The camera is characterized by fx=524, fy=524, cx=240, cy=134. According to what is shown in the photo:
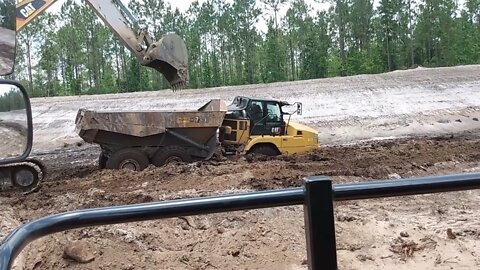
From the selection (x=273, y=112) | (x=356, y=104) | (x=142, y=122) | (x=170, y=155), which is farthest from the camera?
(x=356, y=104)

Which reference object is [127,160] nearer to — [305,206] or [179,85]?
[179,85]

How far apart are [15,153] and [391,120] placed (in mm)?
19216

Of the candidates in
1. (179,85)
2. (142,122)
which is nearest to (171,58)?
(179,85)

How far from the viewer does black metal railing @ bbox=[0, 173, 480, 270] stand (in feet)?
4.81

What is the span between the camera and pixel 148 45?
41.0 ft

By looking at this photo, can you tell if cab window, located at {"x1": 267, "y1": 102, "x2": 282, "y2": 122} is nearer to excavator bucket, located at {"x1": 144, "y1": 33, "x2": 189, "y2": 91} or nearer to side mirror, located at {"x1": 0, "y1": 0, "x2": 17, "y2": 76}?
excavator bucket, located at {"x1": 144, "y1": 33, "x2": 189, "y2": 91}

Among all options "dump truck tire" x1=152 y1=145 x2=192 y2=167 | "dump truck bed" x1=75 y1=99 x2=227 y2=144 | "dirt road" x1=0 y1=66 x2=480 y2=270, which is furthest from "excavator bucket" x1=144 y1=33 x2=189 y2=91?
"dirt road" x1=0 y1=66 x2=480 y2=270

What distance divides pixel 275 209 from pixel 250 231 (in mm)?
555

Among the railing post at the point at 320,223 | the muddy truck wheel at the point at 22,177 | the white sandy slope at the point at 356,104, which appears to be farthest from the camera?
the white sandy slope at the point at 356,104

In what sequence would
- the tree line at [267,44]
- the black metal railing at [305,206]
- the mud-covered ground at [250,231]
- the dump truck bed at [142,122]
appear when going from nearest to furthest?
1. the black metal railing at [305,206]
2. the mud-covered ground at [250,231]
3. the dump truck bed at [142,122]
4. the tree line at [267,44]

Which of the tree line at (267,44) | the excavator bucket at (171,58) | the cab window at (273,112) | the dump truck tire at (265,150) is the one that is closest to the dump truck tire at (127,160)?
the excavator bucket at (171,58)

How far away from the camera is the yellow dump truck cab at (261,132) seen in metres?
13.0

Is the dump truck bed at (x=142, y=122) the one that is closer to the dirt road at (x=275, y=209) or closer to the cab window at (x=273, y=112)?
the dirt road at (x=275, y=209)

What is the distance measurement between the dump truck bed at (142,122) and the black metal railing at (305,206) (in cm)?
1063
